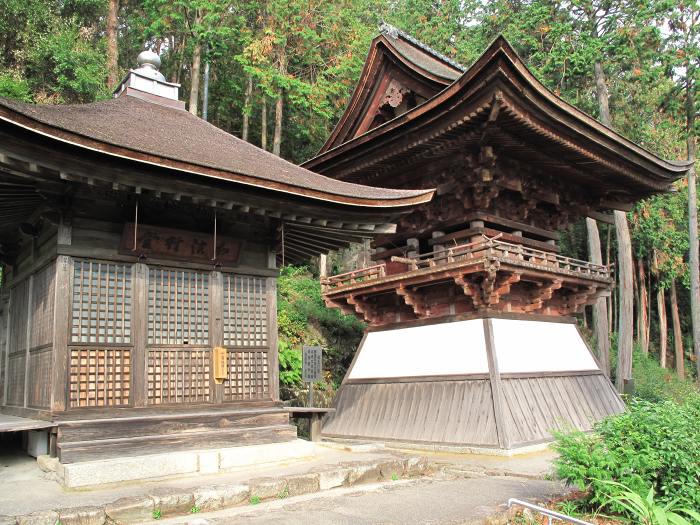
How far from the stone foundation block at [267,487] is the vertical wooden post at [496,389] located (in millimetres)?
5884

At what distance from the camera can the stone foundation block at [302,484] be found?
7443mm

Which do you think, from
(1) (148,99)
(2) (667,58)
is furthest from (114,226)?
(2) (667,58)

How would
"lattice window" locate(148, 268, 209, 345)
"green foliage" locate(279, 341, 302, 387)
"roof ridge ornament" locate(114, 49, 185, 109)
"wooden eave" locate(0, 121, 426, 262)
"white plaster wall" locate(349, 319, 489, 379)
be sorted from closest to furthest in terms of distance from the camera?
"wooden eave" locate(0, 121, 426, 262) < "lattice window" locate(148, 268, 209, 345) < "roof ridge ornament" locate(114, 49, 185, 109) < "white plaster wall" locate(349, 319, 489, 379) < "green foliage" locate(279, 341, 302, 387)

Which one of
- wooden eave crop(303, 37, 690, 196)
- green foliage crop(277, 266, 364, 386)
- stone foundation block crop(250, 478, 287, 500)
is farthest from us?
green foliage crop(277, 266, 364, 386)

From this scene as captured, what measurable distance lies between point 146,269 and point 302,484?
12.9 ft

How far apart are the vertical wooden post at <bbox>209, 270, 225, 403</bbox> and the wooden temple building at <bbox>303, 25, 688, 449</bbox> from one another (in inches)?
213

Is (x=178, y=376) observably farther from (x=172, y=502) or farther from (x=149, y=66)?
(x=149, y=66)

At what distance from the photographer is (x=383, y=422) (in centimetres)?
1407

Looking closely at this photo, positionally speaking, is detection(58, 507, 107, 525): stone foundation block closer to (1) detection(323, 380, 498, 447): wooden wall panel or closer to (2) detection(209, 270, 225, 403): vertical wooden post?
(2) detection(209, 270, 225, 403): vertical wooden post

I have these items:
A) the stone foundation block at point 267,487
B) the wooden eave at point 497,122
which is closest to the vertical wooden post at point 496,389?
the wooden eave at point 497,122

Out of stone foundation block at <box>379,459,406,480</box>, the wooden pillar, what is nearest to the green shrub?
stone foundation block at <box>379,459,406,480</box>

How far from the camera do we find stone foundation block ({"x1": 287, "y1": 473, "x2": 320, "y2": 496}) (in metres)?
7.44

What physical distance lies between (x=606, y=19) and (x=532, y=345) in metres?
16.7

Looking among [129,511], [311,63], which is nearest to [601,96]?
[311,63]
